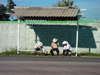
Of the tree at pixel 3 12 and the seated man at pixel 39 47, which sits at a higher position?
the tree at pixel 3 12

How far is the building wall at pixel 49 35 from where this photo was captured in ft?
64.4

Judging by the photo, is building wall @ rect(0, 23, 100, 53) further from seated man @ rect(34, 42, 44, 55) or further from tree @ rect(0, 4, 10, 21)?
tree @ rect(0, 4, 10, 21)

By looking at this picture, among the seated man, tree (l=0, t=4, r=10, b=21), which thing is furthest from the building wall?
tree (l=0, t=4, r=10, b=21)

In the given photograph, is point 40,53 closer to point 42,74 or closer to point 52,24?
point 52,24

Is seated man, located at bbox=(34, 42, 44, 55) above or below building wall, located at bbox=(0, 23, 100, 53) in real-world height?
below

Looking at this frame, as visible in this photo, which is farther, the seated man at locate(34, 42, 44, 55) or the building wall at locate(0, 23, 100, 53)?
the building wall at locate(0, 23, 100, 53)

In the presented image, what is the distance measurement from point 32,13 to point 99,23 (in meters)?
5.69

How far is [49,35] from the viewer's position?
797 inches

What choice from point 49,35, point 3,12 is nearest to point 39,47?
point 49,35

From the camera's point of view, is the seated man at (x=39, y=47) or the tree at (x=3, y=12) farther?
the tree at (x=3, y=12)

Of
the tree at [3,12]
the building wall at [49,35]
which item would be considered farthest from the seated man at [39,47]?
Answer: the tree at [3,12]

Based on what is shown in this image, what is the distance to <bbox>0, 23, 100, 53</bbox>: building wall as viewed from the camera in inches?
773

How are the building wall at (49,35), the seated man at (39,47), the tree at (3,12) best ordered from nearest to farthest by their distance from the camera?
the seated man at (39,47), the building wall at (49,35), the tree at (3,12)

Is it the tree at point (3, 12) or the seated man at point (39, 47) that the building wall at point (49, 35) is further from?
the tree at point (3, 12)
